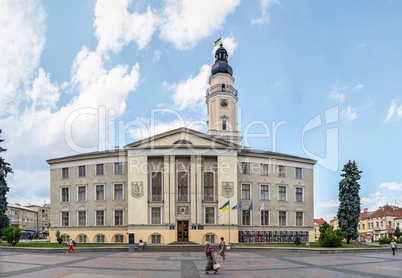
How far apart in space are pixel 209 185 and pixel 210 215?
3613mm

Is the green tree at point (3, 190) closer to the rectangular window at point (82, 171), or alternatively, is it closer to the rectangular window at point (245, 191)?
the rectangular window at point (82, 171)

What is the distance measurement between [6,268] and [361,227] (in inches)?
3886

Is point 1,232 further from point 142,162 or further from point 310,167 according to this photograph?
point 310,167

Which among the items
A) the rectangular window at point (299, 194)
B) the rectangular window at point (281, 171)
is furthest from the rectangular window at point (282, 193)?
the rectangular window at point (299, 194)

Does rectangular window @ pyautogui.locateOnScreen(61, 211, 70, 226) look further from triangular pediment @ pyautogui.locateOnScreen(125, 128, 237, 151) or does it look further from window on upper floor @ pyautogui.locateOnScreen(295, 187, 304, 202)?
window on upper floor @ pyautogui.locateOnScreen(295, 187, 304, 202)

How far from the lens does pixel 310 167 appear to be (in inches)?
2271

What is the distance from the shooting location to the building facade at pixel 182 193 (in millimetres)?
→ 48594

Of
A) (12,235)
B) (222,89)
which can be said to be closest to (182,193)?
(12,235)

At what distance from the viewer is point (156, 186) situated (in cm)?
4947

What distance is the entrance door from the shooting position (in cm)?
4834

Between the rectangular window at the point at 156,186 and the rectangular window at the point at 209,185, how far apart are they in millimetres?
5488

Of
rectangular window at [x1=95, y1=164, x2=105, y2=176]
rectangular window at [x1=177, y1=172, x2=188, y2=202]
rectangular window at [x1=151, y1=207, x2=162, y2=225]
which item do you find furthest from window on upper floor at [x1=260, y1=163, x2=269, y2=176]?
rectangular window at [x1=95, y1=164, x2=105, y2=176]

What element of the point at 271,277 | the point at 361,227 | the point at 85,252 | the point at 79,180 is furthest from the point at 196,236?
the point at 361,227

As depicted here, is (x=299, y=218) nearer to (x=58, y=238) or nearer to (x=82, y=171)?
(x=82, y=171)
